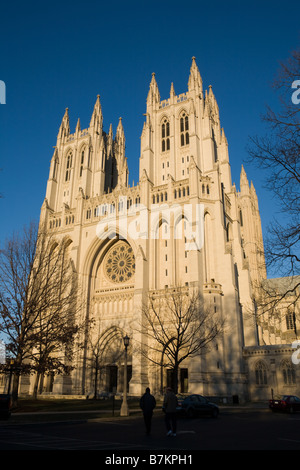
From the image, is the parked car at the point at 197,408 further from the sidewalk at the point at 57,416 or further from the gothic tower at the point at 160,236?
the gothic tower at the point at 160,236

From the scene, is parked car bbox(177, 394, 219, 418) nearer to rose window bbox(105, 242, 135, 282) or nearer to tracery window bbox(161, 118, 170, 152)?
rose window bbox(105, 242, 135, 282)

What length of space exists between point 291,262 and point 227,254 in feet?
84.3

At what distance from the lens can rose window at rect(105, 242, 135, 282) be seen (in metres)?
47.3

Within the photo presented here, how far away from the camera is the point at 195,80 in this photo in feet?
173

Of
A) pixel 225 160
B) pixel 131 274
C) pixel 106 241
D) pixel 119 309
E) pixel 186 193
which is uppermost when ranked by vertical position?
pixel 225 160

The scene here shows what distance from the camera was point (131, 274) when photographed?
153 feet

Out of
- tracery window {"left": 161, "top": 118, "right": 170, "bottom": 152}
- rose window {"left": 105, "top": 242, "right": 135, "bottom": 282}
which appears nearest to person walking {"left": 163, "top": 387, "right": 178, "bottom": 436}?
rose window {"left": 105, "top": 242, "right": 135, "bottom": 282}

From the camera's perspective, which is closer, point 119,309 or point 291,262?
point 291,262

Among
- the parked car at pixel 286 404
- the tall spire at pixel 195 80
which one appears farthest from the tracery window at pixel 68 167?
the parked car at pixel 286 404

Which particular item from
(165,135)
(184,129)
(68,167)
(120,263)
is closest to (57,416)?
(120,263)

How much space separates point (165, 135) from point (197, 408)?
40.3m
